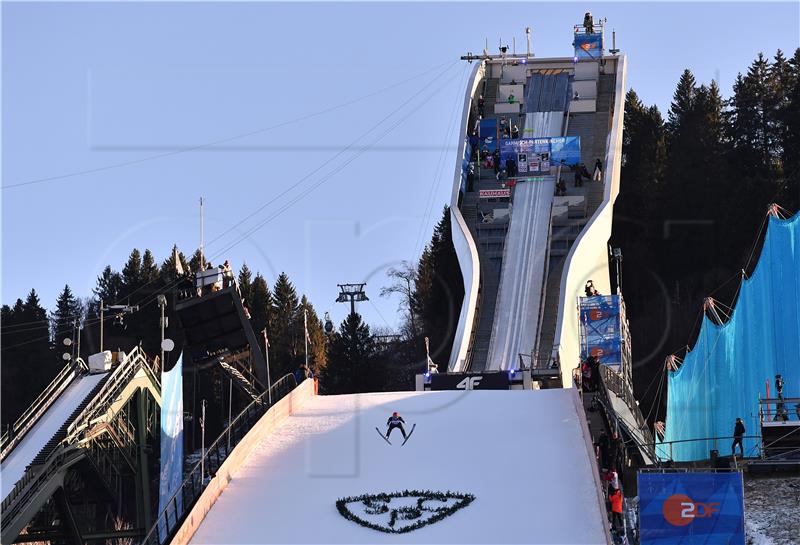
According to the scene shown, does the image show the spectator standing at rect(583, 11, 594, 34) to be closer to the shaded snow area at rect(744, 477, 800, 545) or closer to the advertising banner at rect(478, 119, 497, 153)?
the advertising banner at rect(478, 119, 497, 153)

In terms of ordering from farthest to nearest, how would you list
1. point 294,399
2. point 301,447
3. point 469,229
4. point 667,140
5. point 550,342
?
point 667,140
point 469,229
point 550,342
point 294,399
point 301,447

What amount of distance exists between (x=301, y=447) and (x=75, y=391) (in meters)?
9.72

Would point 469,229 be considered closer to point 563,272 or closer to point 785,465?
point 563,272

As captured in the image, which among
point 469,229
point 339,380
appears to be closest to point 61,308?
point 339,380

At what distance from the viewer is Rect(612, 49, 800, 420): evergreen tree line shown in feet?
180

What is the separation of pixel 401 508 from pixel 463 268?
63.1 ft

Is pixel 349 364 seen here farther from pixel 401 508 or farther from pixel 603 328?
pixel 401 508

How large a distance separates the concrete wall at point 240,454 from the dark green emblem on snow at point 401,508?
6.59ft

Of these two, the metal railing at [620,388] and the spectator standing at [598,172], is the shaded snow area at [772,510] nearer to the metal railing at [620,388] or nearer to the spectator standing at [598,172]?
the metal railing at [620,388]

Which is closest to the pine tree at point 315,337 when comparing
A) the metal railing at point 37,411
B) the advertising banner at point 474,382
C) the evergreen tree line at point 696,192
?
the evergreen tree line at point 696,192

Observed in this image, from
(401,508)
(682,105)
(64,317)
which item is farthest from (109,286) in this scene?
(401,508)

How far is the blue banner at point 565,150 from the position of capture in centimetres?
4834

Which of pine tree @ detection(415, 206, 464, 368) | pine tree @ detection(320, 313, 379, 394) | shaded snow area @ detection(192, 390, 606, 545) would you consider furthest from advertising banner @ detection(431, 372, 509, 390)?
Answer: pine tree @ detection(415, 206, 464, 368)

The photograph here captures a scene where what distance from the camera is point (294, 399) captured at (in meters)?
31.9
